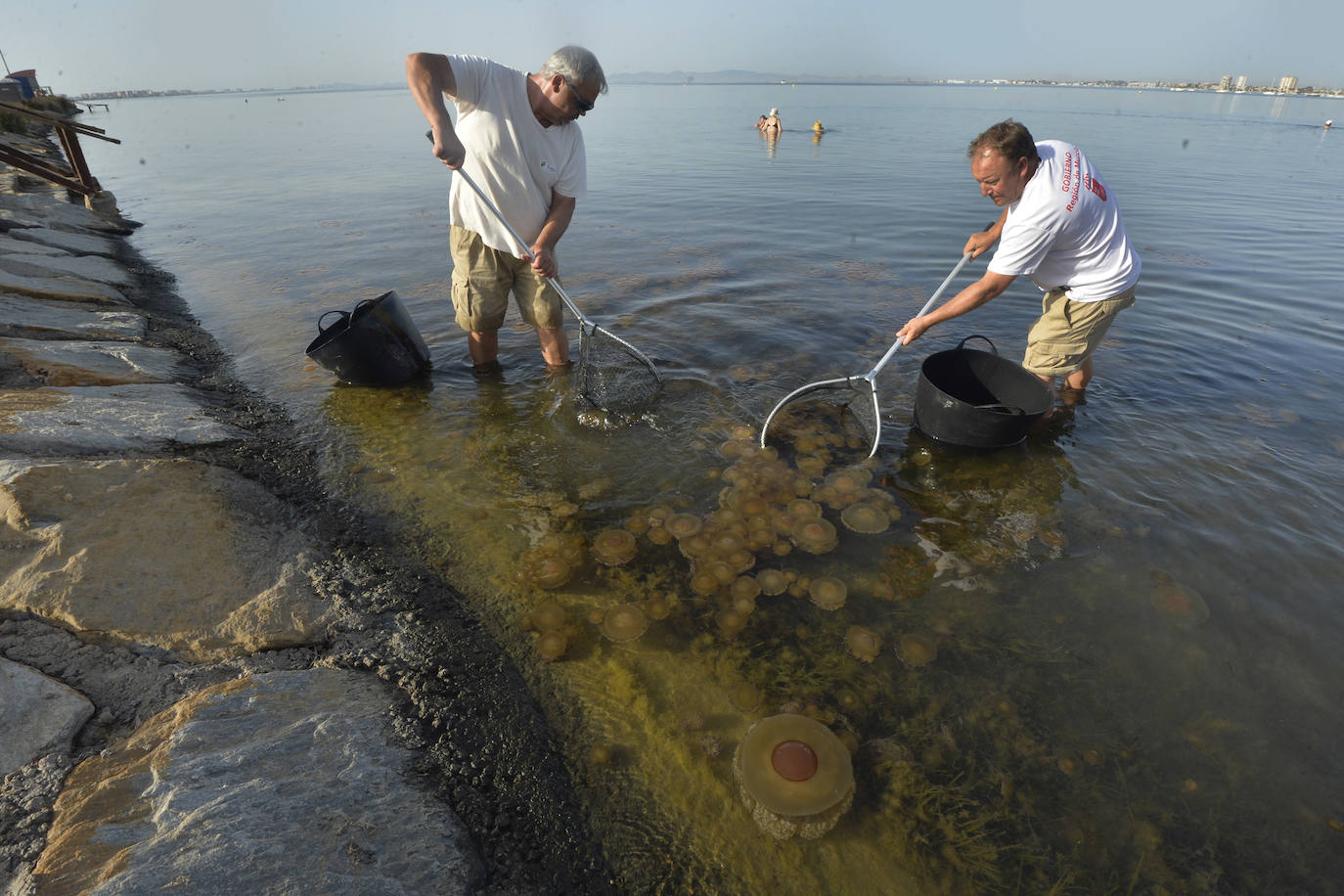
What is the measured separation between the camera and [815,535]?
4059 mm

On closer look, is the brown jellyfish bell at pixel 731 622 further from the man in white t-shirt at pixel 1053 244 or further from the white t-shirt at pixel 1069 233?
the white t-shirt at pixel 1069 233

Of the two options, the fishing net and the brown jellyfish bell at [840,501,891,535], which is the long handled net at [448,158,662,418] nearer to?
the fishing net

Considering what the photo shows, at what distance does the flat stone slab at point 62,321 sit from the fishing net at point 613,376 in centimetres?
516

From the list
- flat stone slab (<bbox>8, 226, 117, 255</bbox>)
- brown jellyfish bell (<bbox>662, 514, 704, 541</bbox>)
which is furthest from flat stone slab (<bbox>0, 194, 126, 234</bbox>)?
brown jellyfish bell (<bbox>662, 514, 704, 541</bbox>)

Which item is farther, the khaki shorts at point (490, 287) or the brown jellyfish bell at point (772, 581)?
the khaki shorts at point (490, 287)

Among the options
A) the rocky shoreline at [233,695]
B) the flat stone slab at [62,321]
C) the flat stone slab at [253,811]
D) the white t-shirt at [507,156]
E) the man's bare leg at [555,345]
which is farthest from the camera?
the man's bare leg at [555,345]

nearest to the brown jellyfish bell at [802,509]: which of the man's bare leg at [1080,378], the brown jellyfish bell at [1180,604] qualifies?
the brown jellyfish bell at [1180,604]

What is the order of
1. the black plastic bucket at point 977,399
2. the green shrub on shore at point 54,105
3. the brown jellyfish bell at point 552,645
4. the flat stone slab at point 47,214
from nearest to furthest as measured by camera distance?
the brown jellyfish bell at point 552,645 < the black plastic bucket at point 977,399 < the flat stone slab at point 47,214 < the green shrub on shore at point 54,105

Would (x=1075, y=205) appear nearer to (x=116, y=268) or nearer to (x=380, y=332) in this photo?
(x=380, y=332)

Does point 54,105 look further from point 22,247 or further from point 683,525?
point 683,525

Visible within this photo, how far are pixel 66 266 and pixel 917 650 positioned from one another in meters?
11.6

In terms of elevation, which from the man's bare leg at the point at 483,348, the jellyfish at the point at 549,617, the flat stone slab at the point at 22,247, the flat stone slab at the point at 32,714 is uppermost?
the flat stone slab at the point at 22,247

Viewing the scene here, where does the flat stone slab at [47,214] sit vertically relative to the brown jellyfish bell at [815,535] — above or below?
above

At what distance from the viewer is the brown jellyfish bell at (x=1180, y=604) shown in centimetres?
353
